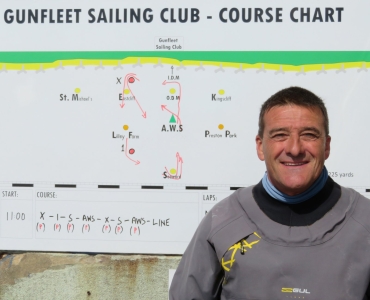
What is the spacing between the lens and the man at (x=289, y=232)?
165 cm

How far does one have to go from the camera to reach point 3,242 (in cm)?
280

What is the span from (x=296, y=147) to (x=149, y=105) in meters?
1.17

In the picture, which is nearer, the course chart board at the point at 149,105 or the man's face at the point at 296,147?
the man's face at the point at 296,147

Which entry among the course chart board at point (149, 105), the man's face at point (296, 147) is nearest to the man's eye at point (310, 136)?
the man's face at point (296, 147)

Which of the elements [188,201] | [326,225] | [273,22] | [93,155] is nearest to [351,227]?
[326,225]

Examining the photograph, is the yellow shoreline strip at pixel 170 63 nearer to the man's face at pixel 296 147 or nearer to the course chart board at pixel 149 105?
the course chart board at pixel 149 105

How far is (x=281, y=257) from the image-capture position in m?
1.67

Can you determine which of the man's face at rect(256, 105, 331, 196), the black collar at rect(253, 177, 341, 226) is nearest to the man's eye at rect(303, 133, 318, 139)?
the man's face at rect(256, 105, 331, 196)

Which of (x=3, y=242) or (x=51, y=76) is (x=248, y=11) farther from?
(x=3, y=242)

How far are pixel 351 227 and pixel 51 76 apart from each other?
177 centimetres

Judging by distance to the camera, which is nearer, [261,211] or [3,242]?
[261,211]

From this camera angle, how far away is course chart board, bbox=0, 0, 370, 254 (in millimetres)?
2604

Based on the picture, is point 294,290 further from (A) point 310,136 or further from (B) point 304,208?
(A) point 310,136

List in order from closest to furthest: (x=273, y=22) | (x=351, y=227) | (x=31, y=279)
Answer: (x=351, y=227) < (x=273, y=22) < (x=31, y=279)
